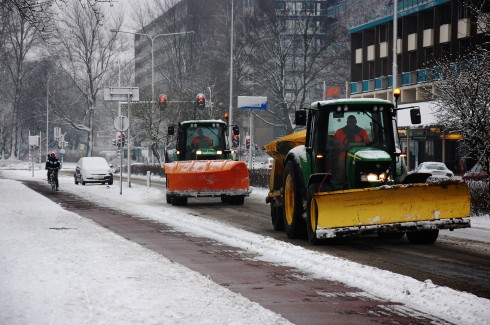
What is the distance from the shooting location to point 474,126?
20859 millimetres

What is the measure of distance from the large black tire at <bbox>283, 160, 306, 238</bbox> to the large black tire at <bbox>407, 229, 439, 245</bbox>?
6.01ft

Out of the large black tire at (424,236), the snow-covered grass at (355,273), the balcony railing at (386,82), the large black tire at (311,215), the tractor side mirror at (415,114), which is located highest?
the balcony railing at (386,82)

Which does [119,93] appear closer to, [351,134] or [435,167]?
[435,167]

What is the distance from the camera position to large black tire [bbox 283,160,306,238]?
15.0 metres

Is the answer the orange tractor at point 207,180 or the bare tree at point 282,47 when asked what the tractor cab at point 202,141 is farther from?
the bare tree at point 282,47

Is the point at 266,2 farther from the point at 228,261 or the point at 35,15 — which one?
the point at 228,261

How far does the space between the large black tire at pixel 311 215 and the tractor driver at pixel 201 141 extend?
1393 centimetres

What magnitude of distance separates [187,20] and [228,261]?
75231 millimetres

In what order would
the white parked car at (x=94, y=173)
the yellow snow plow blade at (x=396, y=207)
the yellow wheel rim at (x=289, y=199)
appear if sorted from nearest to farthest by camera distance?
the yellow snow plow blade at (x=396, y=207)
the yellow wheel rim at (x=289, y=199)
the white parked car at (x=94, y=173)

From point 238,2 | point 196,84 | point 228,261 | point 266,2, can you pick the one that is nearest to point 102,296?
point 228,261

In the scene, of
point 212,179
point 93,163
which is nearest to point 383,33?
point 93,163

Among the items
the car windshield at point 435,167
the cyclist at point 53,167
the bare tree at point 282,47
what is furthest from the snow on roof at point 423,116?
the cyclist at point 53,167

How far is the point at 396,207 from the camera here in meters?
13.3

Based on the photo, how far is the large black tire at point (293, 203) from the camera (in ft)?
49.3
